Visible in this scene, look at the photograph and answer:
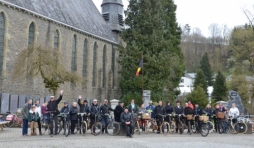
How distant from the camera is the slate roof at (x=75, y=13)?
2538 centimetres

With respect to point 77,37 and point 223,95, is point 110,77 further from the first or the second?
point 223,95

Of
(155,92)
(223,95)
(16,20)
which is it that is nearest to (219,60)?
(223,95)

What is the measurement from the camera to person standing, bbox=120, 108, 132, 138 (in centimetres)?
1338

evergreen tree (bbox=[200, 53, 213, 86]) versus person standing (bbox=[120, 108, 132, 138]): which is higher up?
evergreen tree (bbox=[200, 53, 213, 86])

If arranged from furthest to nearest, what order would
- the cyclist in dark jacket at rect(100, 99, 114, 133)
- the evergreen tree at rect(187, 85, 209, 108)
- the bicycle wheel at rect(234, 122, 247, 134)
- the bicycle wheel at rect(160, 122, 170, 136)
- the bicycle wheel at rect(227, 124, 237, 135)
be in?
the evergreen tree at rect(187, 85, 209, 108), the bicycle wheel at rect(234, 122, 247, 134), the bicycle wheel at rect(227, 124, 237, 135), the bicycle wheel at rect(160, 122, 170, 136), the cyclist in dark jacket at rect(100, 99, 114, 133)

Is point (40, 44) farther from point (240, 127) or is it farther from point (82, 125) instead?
point (240, 127)

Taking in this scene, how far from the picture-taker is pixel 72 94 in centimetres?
2955

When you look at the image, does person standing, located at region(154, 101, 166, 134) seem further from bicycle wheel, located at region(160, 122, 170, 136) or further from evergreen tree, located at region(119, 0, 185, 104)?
evergreen tree, located at region(119, 0, 185, 104)

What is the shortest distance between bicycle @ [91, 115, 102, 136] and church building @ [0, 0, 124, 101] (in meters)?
9.36

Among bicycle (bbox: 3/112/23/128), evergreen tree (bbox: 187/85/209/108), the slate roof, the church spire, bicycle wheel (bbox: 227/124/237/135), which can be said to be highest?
the church spire

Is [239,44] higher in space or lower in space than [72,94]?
higher

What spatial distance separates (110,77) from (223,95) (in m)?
18.5

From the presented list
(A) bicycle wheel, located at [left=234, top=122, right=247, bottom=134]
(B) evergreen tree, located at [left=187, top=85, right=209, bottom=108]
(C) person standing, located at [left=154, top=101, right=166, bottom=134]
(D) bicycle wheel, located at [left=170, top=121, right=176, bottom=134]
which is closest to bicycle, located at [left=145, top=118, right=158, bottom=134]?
(C) person standing, located at [left=154, top=101, right=166, bottom=134]

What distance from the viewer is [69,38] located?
2866cm
